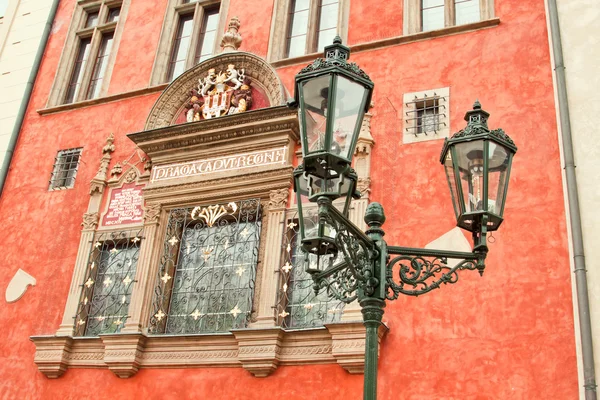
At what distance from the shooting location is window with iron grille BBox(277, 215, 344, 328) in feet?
29.1

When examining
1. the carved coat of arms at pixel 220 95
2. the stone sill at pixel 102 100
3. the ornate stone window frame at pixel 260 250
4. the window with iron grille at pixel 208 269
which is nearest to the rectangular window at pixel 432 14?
the ornate stone window frame at pixel 260 250

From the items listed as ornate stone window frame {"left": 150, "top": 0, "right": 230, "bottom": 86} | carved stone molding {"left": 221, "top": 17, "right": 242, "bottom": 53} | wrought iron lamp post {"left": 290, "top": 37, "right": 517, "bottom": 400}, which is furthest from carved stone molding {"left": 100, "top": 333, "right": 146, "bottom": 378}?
wrought iron lamp post {"left": 290, "top": 37, "right": 517, "bottom": 400}

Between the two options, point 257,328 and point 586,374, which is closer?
point 586,374

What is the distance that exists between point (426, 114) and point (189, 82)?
373cm

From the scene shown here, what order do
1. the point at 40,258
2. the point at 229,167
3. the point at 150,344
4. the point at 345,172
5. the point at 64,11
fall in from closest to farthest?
the point at 345,172 → the point at 150,344 → the point at 229,167 → the point at 40,258 → the point at 64,11

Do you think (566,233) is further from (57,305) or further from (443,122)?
(57,305)

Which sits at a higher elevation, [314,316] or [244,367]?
[314,316]

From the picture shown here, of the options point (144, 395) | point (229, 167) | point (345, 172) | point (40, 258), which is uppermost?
point (229, 167)

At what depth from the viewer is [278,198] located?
9.64 metres

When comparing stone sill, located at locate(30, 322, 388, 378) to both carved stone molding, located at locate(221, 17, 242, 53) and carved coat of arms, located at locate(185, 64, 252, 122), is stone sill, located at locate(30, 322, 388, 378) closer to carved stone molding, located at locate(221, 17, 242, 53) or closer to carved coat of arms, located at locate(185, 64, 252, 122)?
carved coat of arms, located at locate(185, 64, 252, 122)

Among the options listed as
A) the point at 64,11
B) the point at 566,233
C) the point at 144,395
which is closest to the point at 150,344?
the point at 144,395

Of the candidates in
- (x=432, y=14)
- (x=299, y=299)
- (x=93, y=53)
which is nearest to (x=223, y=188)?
(x=299, y=299)

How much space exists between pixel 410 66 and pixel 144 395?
5.51 meters

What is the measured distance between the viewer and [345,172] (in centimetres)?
448
